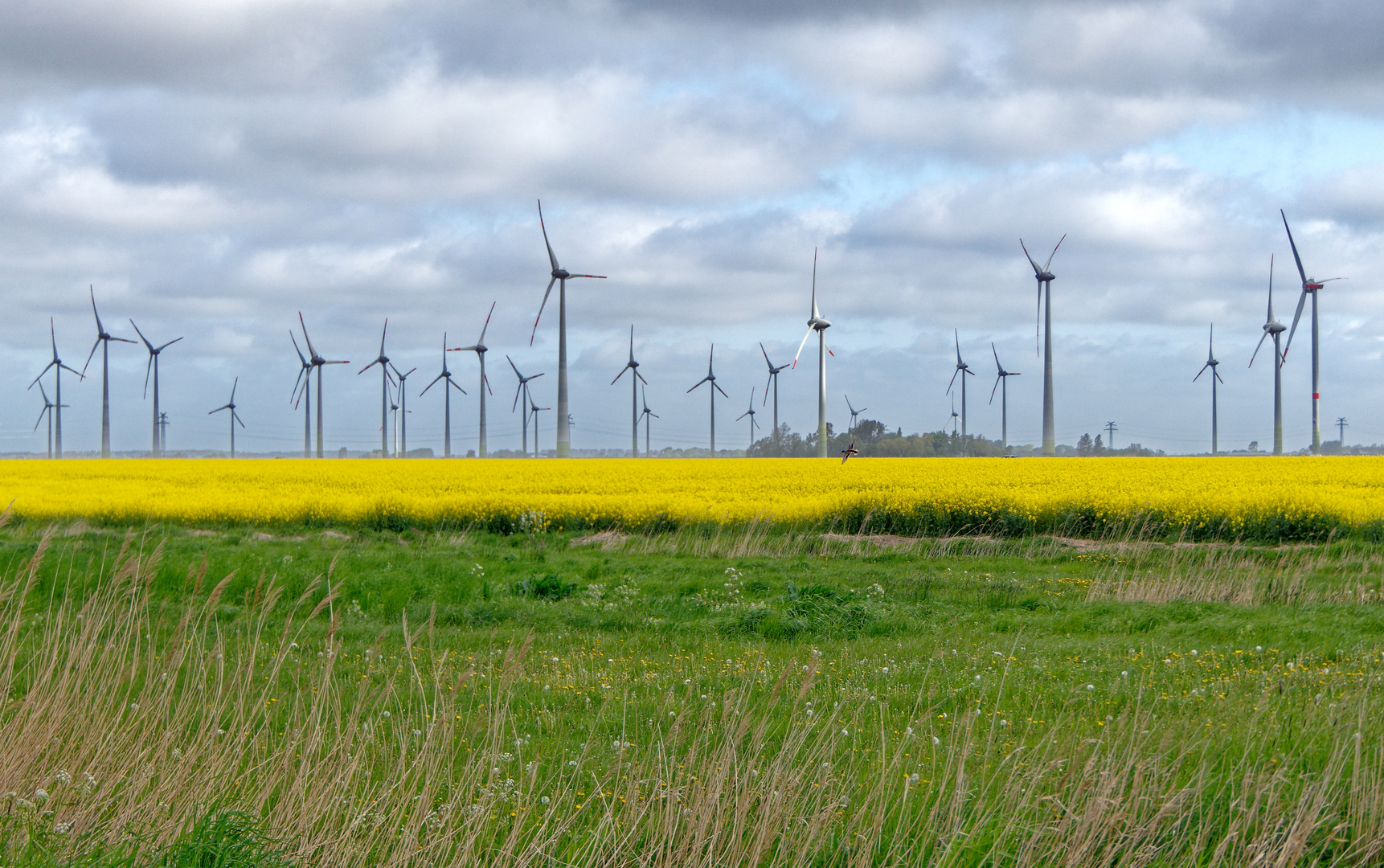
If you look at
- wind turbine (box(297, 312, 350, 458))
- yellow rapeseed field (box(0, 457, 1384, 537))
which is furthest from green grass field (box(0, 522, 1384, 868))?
wind turbine (box(297, 312, 350, 458))

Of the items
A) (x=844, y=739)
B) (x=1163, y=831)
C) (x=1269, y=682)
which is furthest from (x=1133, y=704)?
(x=1163, y=831)

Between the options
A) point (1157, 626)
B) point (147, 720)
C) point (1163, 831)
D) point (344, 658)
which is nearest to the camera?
point (1163, 831)

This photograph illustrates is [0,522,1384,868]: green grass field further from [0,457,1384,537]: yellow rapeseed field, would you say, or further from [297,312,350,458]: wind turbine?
[297,312,350,458]: wind turbine

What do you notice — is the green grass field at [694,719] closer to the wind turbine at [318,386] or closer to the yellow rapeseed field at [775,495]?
the yellow rapeseed field at [775,495]

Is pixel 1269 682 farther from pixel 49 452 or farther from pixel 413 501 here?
pixel 49 452

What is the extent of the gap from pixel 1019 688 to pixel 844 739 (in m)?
3.06

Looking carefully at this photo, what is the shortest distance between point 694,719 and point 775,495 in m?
28.6

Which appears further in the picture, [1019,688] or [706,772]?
[1019,688]

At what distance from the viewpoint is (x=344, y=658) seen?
11.7m

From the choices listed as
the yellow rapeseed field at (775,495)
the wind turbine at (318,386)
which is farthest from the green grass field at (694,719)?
the wind turbine at (318,386)

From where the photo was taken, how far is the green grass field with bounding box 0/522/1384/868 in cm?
524

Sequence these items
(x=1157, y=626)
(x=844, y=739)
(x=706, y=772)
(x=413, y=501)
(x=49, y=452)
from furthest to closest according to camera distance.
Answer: (x=49, y=452) → (x=413, y=501) → (x=1157, y=626) → (x=844, y=739) → (x=706, y=772)

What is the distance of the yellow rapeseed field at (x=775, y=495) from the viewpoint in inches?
1113

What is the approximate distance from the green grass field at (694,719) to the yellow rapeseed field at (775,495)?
838 centimetres
